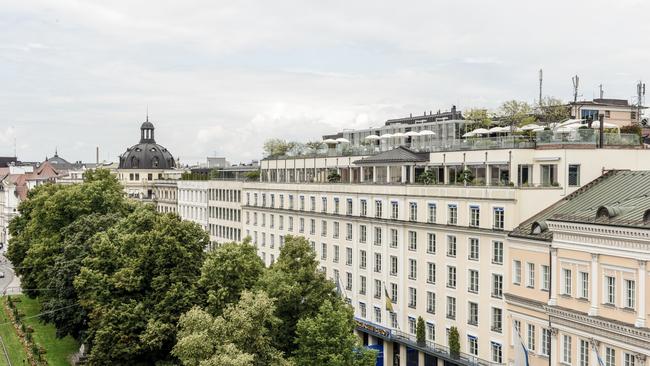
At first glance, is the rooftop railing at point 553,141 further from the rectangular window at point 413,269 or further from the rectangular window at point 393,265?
the rectangular window at point 393,265

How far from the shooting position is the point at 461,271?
69.0 meters

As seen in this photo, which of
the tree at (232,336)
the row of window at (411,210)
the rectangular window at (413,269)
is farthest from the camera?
the rectangular window at (413,269)

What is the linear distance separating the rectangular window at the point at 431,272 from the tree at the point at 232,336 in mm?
25377

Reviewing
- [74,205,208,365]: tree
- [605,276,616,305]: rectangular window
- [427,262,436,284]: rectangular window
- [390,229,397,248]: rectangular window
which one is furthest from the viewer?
[390,229,397,248]: rectangular window

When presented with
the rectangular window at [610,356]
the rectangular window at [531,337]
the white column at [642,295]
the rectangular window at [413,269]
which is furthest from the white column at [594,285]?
the rectangular window at [413,269]

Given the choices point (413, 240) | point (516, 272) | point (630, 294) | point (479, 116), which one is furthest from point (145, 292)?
point (479, 116)

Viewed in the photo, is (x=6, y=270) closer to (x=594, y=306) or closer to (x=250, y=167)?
(x=250, y=167)

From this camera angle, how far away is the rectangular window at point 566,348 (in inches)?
2158

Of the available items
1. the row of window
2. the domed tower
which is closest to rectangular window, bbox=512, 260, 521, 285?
the row of window

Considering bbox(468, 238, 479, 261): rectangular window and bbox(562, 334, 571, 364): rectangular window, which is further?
bbox(468, 238, 479, 261): rectangular window

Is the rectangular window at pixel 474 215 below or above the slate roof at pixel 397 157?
below

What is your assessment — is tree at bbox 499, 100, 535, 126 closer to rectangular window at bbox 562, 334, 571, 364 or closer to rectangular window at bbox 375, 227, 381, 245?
rectangular window at bbox 375, 227, 381, 245

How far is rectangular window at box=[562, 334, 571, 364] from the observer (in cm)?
5481

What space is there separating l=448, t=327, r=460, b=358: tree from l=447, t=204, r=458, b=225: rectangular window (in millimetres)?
9454
